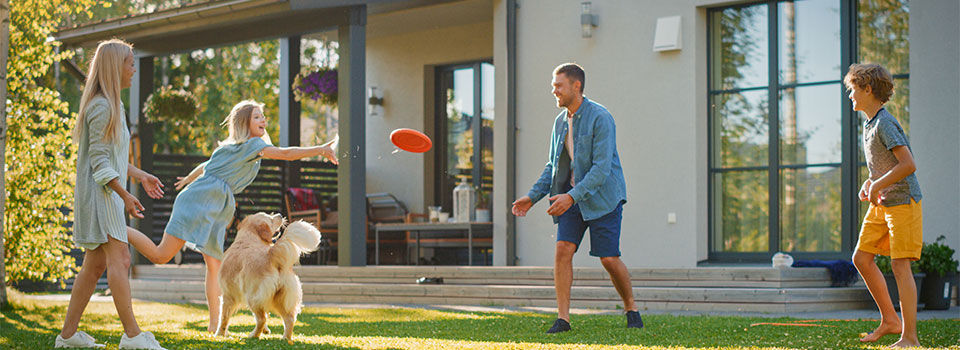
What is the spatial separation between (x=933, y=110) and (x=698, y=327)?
389 cm

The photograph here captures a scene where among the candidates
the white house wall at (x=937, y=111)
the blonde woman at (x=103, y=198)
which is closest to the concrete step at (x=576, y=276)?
the white house wall at (x=937, y=111)

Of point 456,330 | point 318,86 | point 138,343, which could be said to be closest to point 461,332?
point 456,330

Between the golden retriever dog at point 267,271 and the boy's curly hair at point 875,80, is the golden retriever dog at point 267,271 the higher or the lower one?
the lower one

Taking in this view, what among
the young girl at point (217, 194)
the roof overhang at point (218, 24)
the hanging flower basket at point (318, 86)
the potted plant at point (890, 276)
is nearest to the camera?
the young girl at point (217, 194)

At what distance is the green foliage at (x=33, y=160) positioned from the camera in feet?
27.4

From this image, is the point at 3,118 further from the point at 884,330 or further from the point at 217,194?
the point at 884,330

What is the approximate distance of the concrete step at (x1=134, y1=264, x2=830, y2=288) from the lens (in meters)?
7.78

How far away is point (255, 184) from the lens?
12781 mm

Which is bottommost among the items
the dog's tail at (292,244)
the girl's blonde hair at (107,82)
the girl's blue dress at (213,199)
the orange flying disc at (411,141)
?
the dog's tail at (292,244)

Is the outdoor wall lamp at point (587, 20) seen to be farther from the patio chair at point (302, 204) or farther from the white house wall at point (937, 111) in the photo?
the patio chair at point (302, 204)

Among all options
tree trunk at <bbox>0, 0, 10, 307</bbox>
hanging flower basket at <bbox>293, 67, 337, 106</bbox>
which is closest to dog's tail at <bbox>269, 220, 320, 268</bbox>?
tree trunk at <bbox>0, 0, 10, 307</bbox>

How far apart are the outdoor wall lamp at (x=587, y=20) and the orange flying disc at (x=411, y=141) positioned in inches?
158

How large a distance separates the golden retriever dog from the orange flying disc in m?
1.35

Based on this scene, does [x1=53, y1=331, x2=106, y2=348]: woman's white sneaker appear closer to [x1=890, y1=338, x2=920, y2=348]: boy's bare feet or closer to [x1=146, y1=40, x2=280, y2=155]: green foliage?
[x1=890, y1=338, x2=920, y2=348]: boy's bare feet
